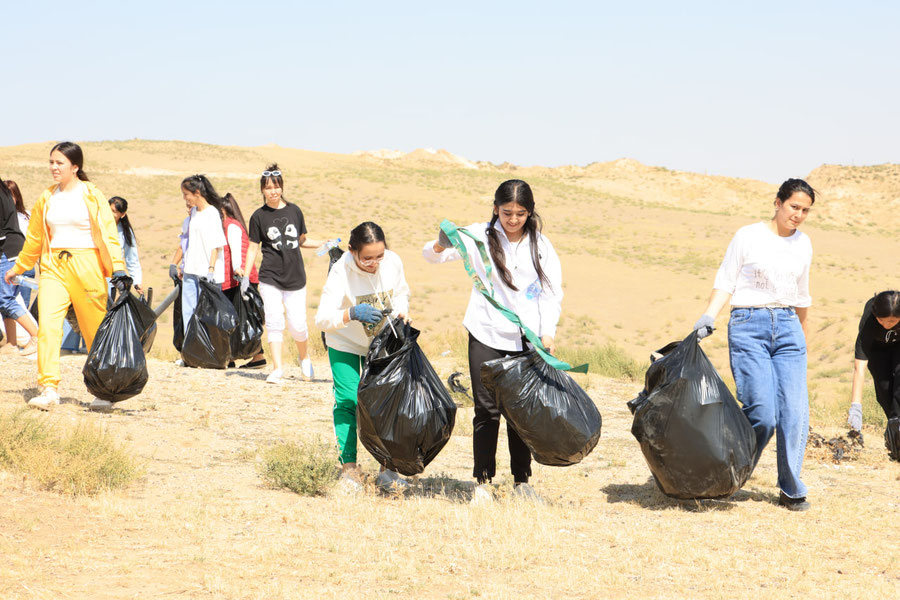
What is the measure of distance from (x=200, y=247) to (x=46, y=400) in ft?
8.91

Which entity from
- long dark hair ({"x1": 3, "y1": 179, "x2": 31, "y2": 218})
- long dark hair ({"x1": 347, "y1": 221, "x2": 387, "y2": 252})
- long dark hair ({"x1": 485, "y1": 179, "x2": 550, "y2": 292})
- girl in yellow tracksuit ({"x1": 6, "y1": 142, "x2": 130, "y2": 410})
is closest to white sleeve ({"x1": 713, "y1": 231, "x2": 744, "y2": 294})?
long dark hair ({"x1": 485, "y1": 179, "x2": 550, "y2": 292})

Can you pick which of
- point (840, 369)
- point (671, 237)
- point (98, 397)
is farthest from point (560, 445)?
point (671, 237)

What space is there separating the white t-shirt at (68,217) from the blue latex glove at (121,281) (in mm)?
317

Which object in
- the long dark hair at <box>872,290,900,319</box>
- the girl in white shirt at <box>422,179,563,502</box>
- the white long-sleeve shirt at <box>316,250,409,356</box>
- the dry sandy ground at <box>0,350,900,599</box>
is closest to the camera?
the dry sandy ground at <box>0,350,900,599</box>

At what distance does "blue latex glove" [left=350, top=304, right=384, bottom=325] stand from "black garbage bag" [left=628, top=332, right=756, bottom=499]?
5.28 feet

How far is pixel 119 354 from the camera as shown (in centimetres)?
687

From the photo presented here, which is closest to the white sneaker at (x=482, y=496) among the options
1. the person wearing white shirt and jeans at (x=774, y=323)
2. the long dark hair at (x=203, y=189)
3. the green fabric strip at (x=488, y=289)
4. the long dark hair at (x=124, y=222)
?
the green fabric strip at (x=488, y=289)

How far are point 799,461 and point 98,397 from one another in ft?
16.0

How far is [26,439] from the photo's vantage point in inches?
217

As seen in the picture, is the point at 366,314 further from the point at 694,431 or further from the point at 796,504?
the point at 796,504

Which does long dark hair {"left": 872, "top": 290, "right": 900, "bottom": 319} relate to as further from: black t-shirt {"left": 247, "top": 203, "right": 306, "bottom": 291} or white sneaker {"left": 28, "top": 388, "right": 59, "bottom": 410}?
white sneaker {"left": 28, "top": 388, "right": 59, "bottom": 410}

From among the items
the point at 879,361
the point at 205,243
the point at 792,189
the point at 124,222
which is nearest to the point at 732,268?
the point at 792,189

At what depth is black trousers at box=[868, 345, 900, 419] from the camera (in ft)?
22.1

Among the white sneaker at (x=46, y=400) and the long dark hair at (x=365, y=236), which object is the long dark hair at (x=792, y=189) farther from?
the white sneaker at (x=46, y=400)
